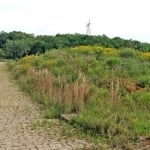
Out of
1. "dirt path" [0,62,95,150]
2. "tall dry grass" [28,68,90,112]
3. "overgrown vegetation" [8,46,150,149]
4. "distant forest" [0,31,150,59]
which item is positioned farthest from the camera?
"distant forest" [0,31,150,59]

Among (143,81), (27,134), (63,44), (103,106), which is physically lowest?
(27,134)

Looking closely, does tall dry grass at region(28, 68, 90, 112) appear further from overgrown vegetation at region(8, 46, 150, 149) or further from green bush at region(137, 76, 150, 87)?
green bush at region(137, 76, 150, 87)

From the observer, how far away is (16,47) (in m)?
79.3

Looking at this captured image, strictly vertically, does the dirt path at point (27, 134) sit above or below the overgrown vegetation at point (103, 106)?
below

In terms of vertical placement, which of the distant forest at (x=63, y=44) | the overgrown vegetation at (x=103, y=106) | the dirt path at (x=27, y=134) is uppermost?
the distant forest at (x=63, y=44)

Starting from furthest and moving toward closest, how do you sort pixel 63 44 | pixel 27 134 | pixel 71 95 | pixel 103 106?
pixel 63 44 < pixel 71 95 < pixel 103 106 < pixel 27 134

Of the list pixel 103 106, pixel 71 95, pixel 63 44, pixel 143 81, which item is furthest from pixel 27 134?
pixel 63 44

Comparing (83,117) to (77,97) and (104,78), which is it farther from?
(104,78)

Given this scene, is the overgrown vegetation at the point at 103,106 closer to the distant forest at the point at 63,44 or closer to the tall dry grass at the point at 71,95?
the tall dry grass at the point at 71,95

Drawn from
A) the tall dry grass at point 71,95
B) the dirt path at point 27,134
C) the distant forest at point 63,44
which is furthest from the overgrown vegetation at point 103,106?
the distant forest at point 63,44

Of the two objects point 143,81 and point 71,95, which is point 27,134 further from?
point 143,81

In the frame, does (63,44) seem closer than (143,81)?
No

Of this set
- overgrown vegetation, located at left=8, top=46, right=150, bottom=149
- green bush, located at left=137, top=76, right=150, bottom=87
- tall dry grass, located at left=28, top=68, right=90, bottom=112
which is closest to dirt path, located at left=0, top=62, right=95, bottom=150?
overgrown vegetation, located at left=8, top=46, right=150, bottom=149

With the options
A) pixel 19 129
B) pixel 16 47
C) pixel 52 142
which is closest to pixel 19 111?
pixel 19 129
